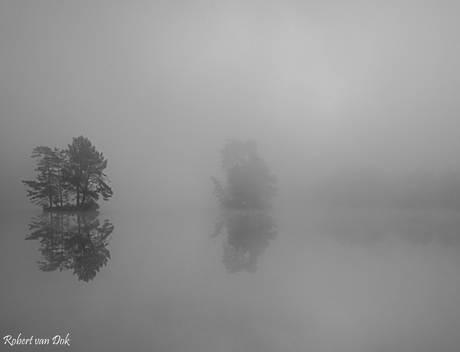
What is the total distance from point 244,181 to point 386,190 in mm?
21850

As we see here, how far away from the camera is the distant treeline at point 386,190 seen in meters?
30.0

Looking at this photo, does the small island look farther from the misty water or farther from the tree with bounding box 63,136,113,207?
the misty water

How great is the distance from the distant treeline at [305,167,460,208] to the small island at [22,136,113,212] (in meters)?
30.2

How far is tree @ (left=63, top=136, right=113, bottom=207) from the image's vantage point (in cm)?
2667

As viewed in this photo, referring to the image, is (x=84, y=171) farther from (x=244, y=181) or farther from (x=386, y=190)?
(x=386, y=190)

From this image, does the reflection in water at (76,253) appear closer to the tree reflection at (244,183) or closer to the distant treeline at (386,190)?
the tree reflection at (244,183)

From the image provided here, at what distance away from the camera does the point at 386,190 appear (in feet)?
112

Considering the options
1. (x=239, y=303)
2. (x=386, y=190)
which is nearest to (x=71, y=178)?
(x=239, y=303)

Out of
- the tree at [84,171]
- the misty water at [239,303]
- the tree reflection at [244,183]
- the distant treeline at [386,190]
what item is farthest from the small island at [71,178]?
the distant treeline at [386,190]

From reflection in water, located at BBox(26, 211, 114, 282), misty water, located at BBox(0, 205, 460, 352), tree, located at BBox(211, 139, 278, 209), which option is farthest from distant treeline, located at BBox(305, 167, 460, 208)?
reflection in water, located at BBox(26, 211, 114, 282)

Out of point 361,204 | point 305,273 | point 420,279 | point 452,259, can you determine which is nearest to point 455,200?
point 361,204

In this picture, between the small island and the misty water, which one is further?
the small island

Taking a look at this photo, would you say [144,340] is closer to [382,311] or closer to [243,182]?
[382,311]

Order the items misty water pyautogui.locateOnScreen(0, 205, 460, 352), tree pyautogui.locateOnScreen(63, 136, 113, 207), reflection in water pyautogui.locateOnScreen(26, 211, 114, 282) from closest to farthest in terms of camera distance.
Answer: misty water pyautogui.locateOnScreen(0, 205, 460, 352) < reflection in water pyautogui.locateOnScreen(26, 211, 114, 282) < tree pyautogui.locateOnScreen(63, 136, 113, 207)
